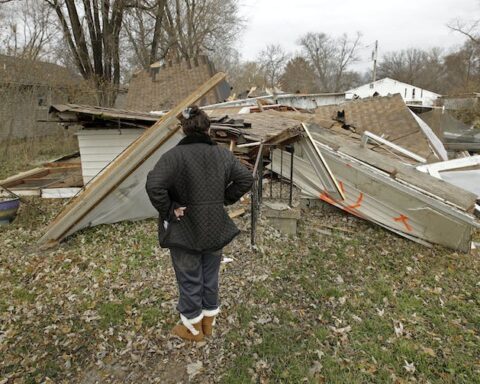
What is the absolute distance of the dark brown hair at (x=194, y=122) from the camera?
8.29 ft

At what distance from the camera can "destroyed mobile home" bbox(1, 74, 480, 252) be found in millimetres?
5051

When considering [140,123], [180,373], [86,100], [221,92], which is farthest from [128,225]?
[86,100]

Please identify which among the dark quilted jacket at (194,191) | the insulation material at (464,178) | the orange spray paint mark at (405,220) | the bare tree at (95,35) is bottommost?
the orange spray paint mark at (405,220)

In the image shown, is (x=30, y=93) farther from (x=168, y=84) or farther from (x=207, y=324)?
(x=207, y=324)

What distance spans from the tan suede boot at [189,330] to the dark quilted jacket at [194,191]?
74cm

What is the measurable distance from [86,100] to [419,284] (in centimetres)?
1550

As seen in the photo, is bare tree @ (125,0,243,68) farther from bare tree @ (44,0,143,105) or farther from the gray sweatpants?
the gray sweatpants

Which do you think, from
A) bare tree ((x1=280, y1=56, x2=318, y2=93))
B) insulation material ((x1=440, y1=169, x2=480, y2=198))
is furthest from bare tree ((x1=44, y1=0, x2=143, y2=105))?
bare tree ((x1=280, y1=56, x2=318, y2=93))

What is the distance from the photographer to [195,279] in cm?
271

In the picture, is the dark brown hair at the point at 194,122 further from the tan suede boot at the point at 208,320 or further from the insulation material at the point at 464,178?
the insulation material at the point at 464,178

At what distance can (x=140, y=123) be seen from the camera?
7223 millimetres

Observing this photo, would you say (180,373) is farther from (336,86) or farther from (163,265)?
(336,86)

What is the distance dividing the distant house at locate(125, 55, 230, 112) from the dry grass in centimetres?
365

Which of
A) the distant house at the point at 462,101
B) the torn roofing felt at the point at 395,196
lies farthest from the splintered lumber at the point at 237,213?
the distant house at the point at 462,101
